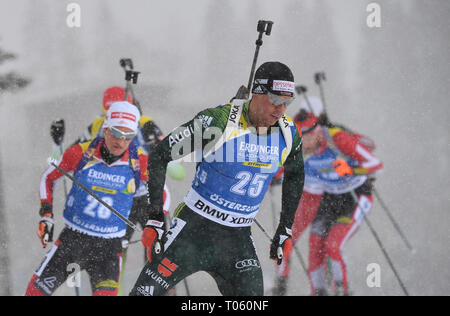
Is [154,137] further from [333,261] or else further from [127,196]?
[333,261]

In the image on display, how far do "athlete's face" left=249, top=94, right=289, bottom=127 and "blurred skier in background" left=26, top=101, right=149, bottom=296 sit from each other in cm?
141

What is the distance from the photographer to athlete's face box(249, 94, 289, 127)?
3305 mm

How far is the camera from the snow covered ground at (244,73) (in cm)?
1324

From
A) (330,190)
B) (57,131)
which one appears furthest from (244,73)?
(57,131)

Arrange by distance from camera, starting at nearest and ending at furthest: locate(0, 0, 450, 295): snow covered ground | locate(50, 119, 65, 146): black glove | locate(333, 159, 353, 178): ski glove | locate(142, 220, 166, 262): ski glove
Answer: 1. locate(142, 220, 166, 262): ski glove
2. locate(50, 119, 65, 146): black glove
3. locate(333, 159, 353, 178): ski glove
4. locate(0, 0, 450, 295): snow covered ground

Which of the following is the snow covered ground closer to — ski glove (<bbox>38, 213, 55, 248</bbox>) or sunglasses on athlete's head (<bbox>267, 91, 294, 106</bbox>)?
ski glove (<bbox>38, 213, 55, 248</bbox>)

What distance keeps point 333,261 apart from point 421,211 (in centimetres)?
790

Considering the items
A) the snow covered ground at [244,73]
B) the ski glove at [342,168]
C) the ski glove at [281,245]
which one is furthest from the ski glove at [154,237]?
the snow covered ground at [244,73]

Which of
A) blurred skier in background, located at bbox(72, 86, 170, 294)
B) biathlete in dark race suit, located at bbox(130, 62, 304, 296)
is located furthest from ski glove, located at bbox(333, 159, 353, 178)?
biathlete in dark race suit, located at bbox(130, 62, 304, 296)

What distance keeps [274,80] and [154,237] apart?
1.12 metres

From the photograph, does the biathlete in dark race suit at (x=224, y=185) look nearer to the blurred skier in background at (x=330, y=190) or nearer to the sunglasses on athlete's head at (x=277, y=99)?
the sunglasses on athlete's head at (x=277, y=99)

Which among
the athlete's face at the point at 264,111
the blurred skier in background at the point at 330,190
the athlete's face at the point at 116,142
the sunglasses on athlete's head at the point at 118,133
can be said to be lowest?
the blurred skier in background at the point at 330,190

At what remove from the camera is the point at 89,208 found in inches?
181

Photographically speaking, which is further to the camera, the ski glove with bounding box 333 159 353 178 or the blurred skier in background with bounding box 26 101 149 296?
the ski glove with bounding box 333 159 353 178
